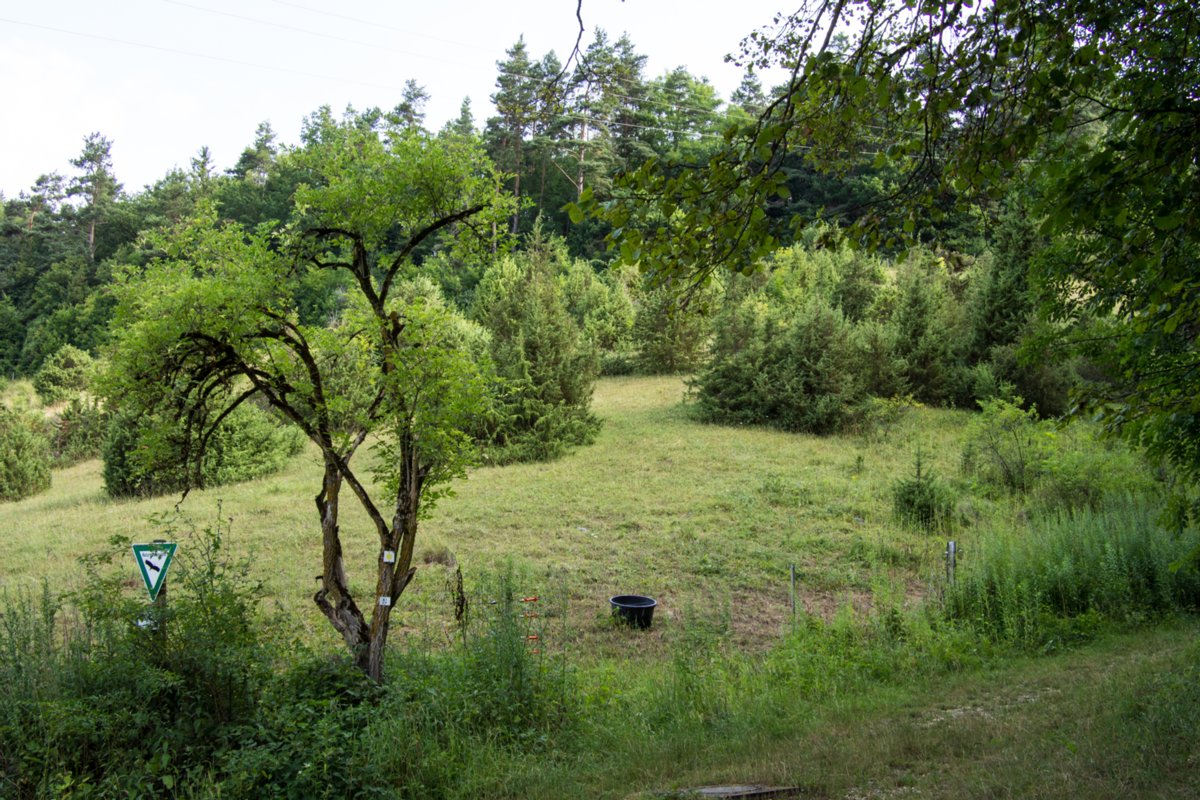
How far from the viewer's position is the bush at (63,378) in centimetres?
3147

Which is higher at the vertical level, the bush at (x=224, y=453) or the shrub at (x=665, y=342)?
the shrub at (x=665, y=342)

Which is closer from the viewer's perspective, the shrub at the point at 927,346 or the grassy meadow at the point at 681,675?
the grassy meadow at the point at 681,675

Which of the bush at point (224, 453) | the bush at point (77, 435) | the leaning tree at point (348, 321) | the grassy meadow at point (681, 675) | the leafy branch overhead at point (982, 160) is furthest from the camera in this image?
the bush at point (77, 435)

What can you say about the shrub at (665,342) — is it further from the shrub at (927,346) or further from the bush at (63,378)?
the bush at (63,378)

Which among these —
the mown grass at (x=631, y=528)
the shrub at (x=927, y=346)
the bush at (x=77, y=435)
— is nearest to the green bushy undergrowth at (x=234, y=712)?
the mown grass at (x=631, y=528)

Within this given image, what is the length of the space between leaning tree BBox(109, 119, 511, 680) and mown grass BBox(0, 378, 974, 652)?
1.79 meters

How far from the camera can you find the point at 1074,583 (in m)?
7.89

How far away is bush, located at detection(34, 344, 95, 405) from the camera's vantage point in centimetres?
3147

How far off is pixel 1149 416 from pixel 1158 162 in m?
2.16

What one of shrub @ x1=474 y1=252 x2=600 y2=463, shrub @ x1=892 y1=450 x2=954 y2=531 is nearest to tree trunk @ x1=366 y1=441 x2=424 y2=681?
shrub @ x1=892 y1=450 x2=954 y2=531

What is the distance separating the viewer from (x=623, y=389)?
27.1m

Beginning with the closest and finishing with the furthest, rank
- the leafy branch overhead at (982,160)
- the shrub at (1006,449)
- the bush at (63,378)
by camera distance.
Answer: the leafy branch overhead at (982,160)
the shrub at (1006,449)
the bush at (63,378)

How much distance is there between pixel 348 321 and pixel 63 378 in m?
32.1

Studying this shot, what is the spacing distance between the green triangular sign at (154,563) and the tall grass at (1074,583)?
6.84 meters
